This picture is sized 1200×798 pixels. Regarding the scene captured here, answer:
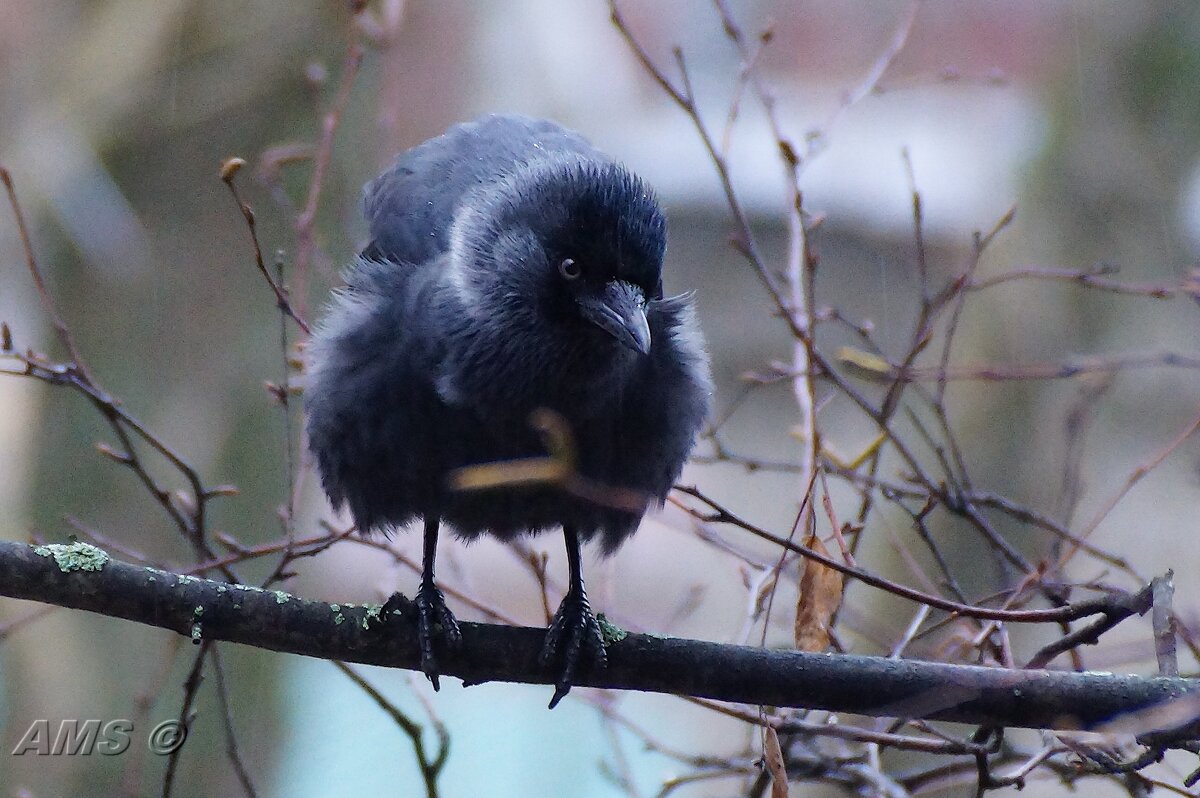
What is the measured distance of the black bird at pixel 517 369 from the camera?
2771 millimetres

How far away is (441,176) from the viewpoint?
3320mm

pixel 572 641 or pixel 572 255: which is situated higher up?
pixel 572 255

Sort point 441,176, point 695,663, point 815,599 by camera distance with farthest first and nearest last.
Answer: point 441,176 → point 695,663 → point 815,599

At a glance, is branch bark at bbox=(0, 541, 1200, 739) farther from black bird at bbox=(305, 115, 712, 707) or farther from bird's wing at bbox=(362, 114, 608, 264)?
bird's wing at bbox=(362, 114, 608, 264)

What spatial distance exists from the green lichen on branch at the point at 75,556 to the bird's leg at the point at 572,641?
98 centimetres

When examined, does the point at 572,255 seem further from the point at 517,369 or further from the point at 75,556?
the point at 75,556

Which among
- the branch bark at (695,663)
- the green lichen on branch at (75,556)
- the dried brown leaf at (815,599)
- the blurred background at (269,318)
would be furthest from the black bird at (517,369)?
the blurred background at (269,318)

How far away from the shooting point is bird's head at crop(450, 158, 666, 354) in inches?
108

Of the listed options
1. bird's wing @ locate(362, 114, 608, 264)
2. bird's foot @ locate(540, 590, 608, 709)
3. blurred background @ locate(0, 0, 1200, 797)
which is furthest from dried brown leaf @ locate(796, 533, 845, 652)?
blurred background @ locate(0, 0, 1200, 797)

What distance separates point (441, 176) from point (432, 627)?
4.23ft

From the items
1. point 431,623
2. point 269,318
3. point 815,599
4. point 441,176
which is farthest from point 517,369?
point 269,318

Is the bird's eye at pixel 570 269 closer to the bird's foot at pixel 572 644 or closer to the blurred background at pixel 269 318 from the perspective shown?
the bird's foot at pixel 572 644

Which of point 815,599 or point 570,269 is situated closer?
point 815,599

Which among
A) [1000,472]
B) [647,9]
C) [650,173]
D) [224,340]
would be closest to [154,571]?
[224,340]
